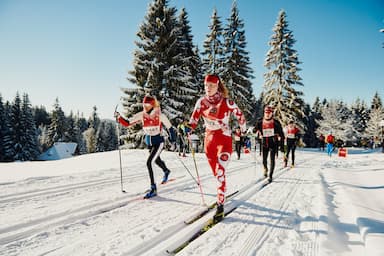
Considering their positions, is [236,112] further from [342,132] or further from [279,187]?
[342,132]

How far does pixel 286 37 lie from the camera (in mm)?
27422

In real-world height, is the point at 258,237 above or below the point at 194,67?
below

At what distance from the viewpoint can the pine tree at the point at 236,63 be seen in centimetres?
2597

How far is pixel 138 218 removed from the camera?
350 cm

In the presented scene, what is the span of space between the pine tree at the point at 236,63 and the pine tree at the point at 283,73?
10.2 ft

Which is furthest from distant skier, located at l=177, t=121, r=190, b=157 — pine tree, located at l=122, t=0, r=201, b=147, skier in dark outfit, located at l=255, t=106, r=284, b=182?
pine tree, located at l=122, t=0, r=201, b=147

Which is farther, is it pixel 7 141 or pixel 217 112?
pixel 7 141

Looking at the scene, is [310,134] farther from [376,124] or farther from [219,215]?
[219,215]

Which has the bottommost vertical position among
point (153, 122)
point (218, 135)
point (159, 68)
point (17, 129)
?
point (218, 135)

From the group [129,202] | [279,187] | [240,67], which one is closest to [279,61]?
[240,67]

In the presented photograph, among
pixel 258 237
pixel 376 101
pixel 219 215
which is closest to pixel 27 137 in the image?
pixel 219 215

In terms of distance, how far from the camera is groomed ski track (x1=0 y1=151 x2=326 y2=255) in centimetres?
264

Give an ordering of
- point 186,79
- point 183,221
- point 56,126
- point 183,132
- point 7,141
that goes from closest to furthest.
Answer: point 183,221 < point 183,132 < point 186,79 < point 7,141 < point 56,126

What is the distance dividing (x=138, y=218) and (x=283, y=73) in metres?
28.0
